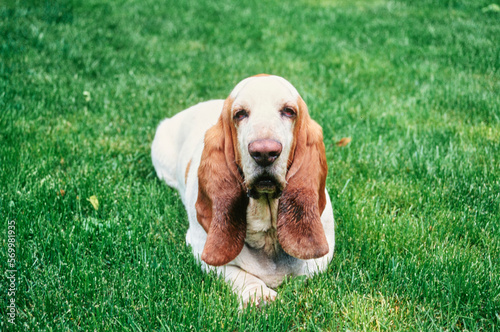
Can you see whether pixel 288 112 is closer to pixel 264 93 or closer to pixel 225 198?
pixel 264 93

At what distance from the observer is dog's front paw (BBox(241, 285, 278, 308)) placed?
2.53m

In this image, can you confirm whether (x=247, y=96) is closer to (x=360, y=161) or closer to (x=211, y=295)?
(x=211, y=295)

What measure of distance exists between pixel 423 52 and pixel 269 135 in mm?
5633

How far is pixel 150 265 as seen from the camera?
2873 millimetres

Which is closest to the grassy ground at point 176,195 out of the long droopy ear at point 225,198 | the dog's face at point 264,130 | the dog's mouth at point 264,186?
the long droopy ear at point 225,198

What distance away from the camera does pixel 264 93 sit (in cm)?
254

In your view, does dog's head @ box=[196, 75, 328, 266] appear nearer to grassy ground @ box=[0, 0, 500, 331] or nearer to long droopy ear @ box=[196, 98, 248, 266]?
long droopy ear @ box=[196, 98, 248, 266]

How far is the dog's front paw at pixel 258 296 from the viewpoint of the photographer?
253cm

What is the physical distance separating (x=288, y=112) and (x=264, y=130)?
0.30 metres

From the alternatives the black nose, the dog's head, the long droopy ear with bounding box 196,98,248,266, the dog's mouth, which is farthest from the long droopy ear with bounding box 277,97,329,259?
the black nose

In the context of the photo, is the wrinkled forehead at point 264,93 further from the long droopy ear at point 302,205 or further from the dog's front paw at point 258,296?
the dog's front paw at point 258,296

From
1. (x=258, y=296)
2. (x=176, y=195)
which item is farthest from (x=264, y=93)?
(x=176, y=195)

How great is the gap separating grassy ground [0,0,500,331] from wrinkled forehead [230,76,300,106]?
1.02 metres

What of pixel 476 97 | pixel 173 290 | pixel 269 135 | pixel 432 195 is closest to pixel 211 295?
pixel 173 290
